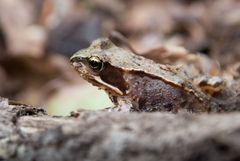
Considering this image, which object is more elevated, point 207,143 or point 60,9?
point 60,9

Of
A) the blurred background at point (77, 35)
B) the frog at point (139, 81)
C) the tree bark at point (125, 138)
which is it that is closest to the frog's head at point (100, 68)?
the frog at point (139, 81)

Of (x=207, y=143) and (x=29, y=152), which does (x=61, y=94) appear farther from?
(x=207, y=143)

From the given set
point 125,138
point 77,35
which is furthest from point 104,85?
point 77,35

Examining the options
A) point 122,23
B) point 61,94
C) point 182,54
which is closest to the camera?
point 182,54

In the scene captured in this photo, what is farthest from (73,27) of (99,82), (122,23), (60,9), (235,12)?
(99,82)

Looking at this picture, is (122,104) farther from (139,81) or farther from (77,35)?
(77,35)

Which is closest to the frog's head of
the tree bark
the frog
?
the frog

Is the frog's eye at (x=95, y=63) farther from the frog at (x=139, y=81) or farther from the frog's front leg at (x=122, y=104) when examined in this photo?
the frog's front leg at (x=122, y=104)
